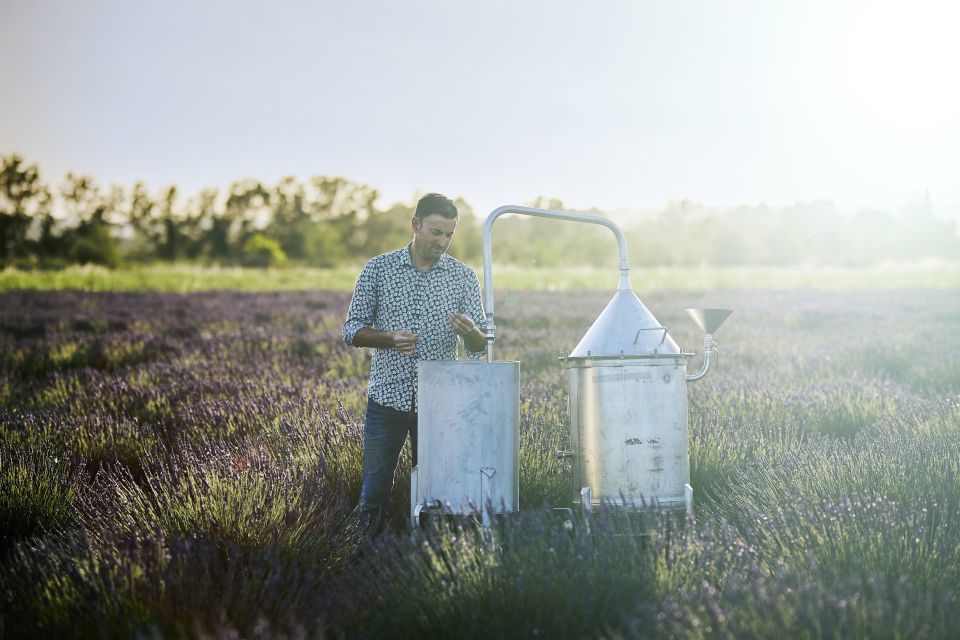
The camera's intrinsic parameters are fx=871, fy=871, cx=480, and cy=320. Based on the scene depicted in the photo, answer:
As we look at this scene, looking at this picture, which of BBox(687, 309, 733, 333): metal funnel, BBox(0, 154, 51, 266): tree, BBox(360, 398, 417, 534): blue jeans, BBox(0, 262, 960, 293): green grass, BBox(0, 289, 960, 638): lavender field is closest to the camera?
BBox(0, 289, 960, 638): lavender field

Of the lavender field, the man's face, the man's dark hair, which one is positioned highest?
the man's dark hair

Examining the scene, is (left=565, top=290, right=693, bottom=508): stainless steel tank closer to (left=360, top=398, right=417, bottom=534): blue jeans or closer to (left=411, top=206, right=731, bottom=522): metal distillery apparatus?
(left=411, top=206, right=731, bottom=522): metal distillery apparatus

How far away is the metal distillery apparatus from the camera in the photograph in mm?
3480

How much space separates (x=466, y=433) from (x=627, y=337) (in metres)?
0.80

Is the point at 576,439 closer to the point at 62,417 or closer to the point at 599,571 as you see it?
the point at 599,571

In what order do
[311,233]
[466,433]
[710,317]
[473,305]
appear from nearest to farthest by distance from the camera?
[466,433] → [710,317] → [473,305] → [311,233]

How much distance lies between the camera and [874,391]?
6539 mm

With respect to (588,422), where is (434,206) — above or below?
above

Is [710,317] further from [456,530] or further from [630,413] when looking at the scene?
[456,530]

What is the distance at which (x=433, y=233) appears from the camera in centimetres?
376

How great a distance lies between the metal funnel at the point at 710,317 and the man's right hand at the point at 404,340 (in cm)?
123

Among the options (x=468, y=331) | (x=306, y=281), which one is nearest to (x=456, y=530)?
(x=468, y=331)

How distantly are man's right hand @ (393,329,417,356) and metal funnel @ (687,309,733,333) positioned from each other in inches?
48.4

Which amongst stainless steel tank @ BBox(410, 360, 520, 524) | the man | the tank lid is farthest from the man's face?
the tank lid
